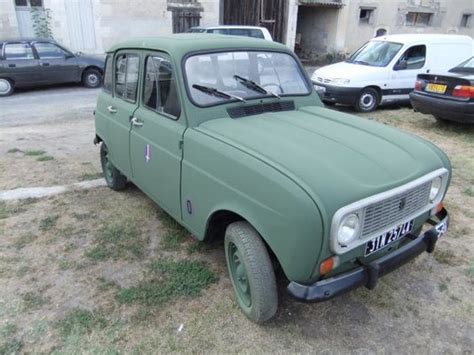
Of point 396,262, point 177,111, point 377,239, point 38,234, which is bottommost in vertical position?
point 38,234

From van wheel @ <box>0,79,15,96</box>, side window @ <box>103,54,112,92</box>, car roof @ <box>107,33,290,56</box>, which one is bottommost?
van wheel @ <box>0,79,15,96</box>

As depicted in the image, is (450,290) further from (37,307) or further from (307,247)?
(37,307)

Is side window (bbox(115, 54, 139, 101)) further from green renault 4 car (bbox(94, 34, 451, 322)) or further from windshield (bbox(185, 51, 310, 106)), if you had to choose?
windshield (bbox(185, 51, 310, 106))

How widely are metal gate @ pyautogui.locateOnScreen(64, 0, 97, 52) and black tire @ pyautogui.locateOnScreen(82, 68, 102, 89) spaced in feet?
10.9

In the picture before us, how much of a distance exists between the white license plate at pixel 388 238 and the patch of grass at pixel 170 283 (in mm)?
1365

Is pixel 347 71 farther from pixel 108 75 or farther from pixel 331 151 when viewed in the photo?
pixel 331 151

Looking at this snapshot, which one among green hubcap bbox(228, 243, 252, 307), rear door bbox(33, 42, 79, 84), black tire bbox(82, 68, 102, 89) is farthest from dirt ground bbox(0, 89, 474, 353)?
black tire bbox(82, 68, 102, 89)

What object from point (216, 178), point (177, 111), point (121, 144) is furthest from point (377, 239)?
point (121, 144)

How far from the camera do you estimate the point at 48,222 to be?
13.7 feet

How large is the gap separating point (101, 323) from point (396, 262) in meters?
2.08

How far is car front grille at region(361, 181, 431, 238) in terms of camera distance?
92.2 inches

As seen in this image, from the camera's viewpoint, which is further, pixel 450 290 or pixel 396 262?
pixel 450 290

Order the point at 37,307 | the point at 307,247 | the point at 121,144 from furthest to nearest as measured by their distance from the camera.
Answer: the point at 121,144 → the point at 37,307 → the point at 307,247

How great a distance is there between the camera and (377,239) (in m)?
2.47
